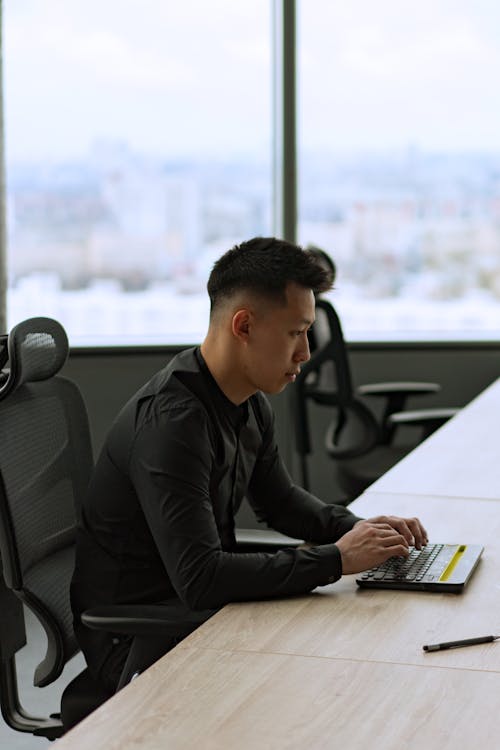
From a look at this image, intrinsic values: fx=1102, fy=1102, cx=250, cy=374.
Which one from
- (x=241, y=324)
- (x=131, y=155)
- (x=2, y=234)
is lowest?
(x=241, y=324)

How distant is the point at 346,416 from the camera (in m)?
4.02

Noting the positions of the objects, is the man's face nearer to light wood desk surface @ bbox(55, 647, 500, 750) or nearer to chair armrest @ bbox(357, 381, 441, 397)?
light wood desk surface @ bbox(55, 647, 500, 750)

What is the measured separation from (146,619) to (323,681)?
0.44 m

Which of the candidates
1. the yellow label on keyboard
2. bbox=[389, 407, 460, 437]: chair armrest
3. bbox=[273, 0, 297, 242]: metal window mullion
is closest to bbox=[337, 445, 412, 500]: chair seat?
bbox=[389, 407, 460, 437]: chair armrest

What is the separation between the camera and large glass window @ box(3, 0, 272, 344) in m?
4.49

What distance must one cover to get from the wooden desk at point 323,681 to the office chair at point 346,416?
6.77 feet

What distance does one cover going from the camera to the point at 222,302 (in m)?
1.97

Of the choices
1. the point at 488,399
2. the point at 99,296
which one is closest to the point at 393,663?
the point at 488,399

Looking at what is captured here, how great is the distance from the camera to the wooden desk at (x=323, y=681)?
1283 millimetres

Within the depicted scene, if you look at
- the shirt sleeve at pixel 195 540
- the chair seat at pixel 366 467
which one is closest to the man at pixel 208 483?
the shirt sleeve at pixel 195 540

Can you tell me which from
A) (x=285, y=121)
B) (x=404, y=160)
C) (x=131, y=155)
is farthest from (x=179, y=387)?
(x=404, y=160)

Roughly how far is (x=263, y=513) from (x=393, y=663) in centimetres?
79

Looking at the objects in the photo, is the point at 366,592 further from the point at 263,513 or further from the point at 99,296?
the point at 99,296

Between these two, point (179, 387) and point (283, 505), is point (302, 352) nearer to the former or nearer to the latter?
point (179, 387)
